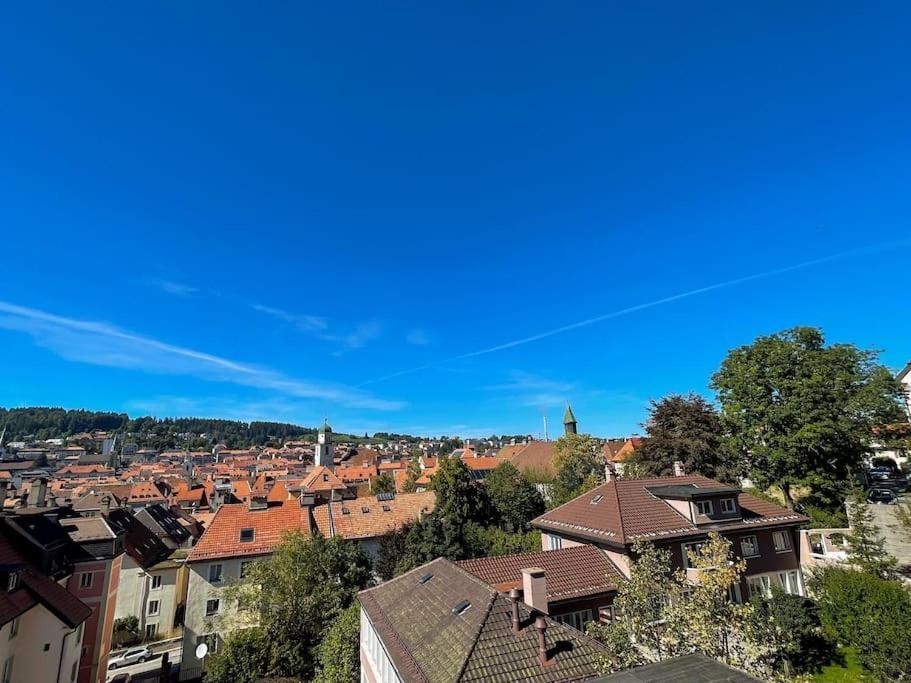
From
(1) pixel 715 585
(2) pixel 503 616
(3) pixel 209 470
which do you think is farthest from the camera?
(3) pixel 209 470

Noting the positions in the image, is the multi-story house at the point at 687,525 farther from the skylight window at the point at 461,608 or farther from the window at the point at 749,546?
the skylight window at the point at 461,608

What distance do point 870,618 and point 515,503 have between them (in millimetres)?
26724

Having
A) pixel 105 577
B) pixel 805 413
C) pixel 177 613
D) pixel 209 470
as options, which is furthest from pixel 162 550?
pixel 209 470

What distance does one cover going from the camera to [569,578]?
20.7 metres

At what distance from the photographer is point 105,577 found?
28.0 metres

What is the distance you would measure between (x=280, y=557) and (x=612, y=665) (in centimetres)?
2060

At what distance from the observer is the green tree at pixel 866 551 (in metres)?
23.1

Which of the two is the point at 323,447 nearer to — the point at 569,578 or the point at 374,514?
the point at 374,514

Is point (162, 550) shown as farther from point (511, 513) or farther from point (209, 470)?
point (209, 470)

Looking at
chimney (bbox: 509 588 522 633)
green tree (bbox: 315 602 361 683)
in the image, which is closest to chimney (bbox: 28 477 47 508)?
green tree (bbox: 315 602 361 683)

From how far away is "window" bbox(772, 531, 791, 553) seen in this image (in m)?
26.0

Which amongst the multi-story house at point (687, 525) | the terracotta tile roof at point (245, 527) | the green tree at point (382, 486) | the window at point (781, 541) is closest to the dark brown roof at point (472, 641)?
the multi-story house at point (687, 525)

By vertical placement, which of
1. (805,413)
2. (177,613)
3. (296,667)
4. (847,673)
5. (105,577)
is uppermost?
(805,413)

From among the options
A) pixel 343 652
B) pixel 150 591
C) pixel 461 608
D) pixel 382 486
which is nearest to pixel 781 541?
pixel 461 608
